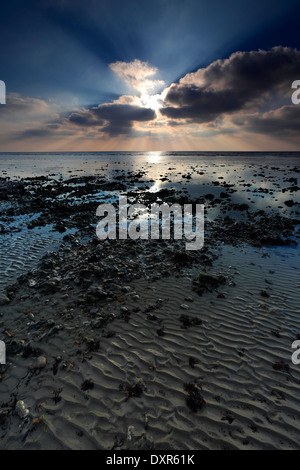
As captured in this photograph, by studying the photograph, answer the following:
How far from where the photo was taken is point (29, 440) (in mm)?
3414

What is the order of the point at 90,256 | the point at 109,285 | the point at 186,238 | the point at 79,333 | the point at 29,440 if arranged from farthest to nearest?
1. the point at 186,238
2. the point at 90,256
3. the point at 109,285
4. the point at 79,333
5. the point at 29,440

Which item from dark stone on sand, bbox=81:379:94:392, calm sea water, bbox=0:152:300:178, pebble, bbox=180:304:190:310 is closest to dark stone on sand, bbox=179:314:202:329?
pebble, bbox=180:304:190:310

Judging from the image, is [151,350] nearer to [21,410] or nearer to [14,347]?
[21,410]

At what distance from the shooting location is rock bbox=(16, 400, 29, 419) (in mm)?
3668

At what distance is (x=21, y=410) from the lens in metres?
3.74

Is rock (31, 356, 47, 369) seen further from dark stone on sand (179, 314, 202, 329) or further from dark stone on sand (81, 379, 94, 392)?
dark stone on sand (179, 314, 202, 329)

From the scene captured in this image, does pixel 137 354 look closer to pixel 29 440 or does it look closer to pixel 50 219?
pixel 29 440

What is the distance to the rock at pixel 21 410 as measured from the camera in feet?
12.0

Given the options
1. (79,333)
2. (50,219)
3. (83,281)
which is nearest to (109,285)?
(83,281)

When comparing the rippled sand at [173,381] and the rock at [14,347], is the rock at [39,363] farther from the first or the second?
the rock at [14,347]

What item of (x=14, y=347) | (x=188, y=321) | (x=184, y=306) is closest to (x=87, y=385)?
(x=14, y=347)

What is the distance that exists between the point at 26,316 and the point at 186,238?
859 centimetres

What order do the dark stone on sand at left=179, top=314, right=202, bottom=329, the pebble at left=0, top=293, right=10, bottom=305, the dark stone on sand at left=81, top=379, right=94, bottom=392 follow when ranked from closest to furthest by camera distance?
the dark stone on sand at left=81, top=379, right=94, bottom=392
the dark stone on sand at left=179, top=314, right=202, bottom=329
the pebble at left=0, top=293, right=10, bottom=305

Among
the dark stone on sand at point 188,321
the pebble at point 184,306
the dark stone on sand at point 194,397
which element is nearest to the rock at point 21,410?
the dark stone on sand at point 194,397
